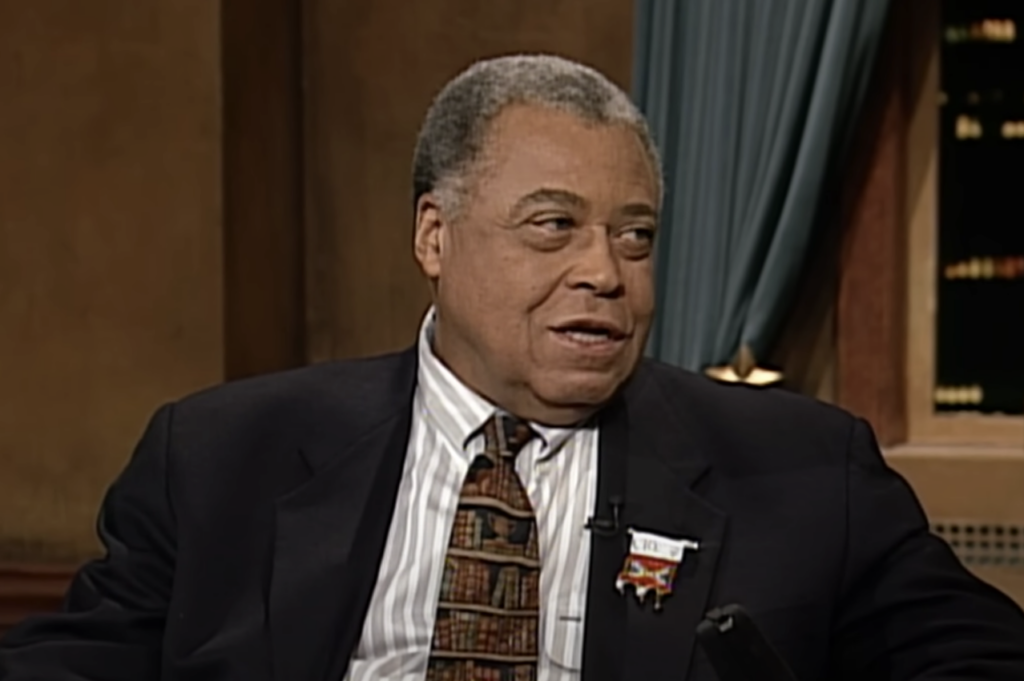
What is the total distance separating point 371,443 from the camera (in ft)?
5.65

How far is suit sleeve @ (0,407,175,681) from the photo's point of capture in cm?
161

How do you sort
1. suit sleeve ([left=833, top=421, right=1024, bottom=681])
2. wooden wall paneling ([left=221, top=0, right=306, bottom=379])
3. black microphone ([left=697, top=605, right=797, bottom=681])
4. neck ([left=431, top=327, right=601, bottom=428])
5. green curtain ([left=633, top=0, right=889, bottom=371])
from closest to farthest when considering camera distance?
black microphone ([left=697, top=605, right=797, bottom=681]) → suit sleeve ([left=833, top=421, right=1024, bottom=681]) → neck ([left=431, top=327, right=601, bottom=428]) → green curtain ([left=633, top=0, right=889, bottom=371]) → wooden wall paneling ([left=221, top=0, right=306, bottom=379])

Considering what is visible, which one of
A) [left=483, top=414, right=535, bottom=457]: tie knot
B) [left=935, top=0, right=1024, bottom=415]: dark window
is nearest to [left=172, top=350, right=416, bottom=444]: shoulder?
[left=483, top=414, right=535, bottom=457]: tie knot

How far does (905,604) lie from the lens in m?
1.60

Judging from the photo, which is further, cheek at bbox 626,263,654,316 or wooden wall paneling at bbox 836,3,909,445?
wooden wall paneling at bbox 836,3,909,445

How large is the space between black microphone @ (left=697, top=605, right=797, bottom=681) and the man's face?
473mm

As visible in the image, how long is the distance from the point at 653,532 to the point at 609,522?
0.15ft

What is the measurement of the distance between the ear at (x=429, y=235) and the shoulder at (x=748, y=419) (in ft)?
0.89

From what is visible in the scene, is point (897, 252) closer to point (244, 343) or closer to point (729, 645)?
point (244, 343)

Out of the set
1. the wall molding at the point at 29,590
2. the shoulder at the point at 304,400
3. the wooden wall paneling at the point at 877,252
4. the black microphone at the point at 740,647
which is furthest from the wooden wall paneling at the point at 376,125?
the black microphone at the point at 740,647

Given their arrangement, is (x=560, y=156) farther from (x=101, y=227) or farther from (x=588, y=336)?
(x=101, y=227)

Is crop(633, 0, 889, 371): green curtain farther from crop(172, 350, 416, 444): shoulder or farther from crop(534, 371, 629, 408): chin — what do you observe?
crop(534, 371, 629, 408): chin

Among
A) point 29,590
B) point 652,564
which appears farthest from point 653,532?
point 29,590

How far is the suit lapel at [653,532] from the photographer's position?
1576 mm
